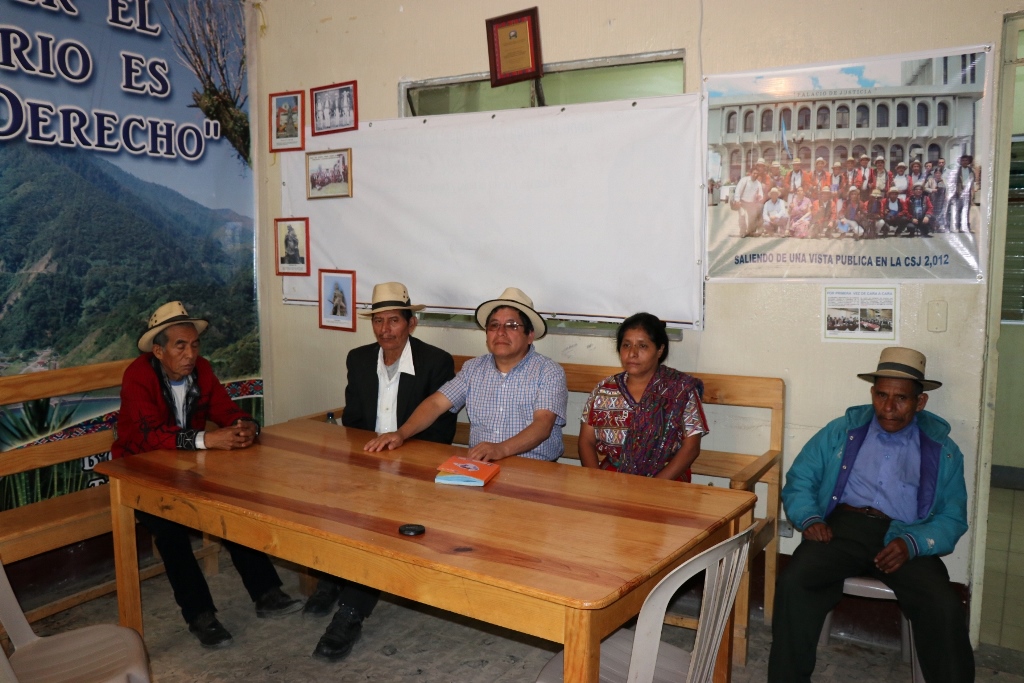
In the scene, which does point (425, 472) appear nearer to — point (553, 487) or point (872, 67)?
point (553, 487)

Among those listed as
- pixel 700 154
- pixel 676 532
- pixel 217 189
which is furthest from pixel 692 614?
pixel 217 189

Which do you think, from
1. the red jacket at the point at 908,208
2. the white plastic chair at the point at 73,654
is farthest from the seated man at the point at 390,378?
the red jacket at the point at 908,208

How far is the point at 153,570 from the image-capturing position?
12.1ft

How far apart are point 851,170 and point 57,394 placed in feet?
11.4

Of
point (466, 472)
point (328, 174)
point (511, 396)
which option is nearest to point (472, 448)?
point (466, 472)

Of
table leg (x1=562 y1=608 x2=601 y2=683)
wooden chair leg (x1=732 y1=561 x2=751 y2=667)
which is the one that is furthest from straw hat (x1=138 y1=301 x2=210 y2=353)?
wooden chair leg (x1=732 y1=561 x2=751 y2=667)

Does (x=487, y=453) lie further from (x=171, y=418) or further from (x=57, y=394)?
(x=57, y=394)

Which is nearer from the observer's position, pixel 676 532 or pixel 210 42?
pixel 676 532

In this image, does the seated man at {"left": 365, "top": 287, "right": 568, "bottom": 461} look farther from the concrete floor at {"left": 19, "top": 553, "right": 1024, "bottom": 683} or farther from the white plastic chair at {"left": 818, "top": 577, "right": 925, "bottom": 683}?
the white plastic chair at {"left": 818, "top": 577, "right": 925, "bottom": 683}

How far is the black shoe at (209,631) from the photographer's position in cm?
325

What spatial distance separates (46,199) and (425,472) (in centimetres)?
233

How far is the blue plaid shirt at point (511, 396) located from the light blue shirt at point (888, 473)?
1114 millimetres

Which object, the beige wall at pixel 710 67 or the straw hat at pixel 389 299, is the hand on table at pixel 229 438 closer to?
the straw hat at pixel 389 299

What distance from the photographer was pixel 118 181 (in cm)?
396
